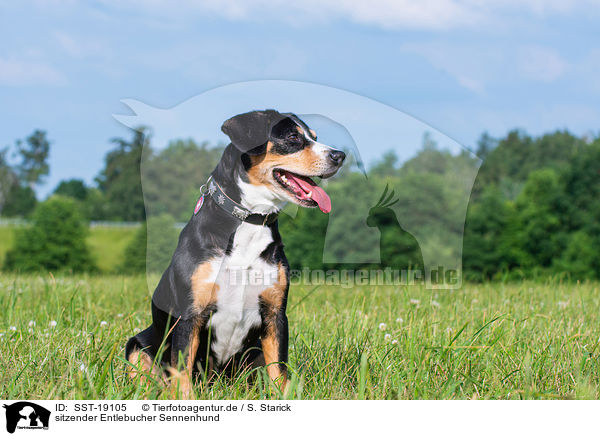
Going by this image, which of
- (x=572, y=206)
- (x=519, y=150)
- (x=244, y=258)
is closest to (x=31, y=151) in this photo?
(x=519, y=150)

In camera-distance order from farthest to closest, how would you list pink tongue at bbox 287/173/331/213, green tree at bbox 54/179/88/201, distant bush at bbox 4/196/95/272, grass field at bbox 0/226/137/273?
green tree at bbox 54/179/88/201
grass field at bbox 0/226/137/273
distant bush at bbox 4/196/95/272
pink tongue at bbox 287/173/331/213

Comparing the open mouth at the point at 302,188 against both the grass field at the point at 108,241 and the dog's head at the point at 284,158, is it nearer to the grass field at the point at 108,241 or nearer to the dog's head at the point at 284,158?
the dog's head at the point at 284,158

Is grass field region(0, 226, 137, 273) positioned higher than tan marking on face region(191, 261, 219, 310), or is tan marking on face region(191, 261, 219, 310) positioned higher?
tan marking on face region(191, 261, 219, 310)

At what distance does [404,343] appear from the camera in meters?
3.86

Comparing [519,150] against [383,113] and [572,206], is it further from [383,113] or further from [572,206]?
[383,113]

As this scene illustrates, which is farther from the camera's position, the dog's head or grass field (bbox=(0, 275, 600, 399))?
grass field (bbox=(0, 275, 600, 399))

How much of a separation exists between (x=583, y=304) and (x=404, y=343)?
335 cm

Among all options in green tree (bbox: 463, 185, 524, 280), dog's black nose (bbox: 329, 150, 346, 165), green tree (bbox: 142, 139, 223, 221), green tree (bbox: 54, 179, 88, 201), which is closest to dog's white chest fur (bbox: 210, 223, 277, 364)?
dog's black nose (bbox: 329, 150, 346, 165)

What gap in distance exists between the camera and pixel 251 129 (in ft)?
9.41

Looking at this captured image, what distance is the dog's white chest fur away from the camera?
292cm
